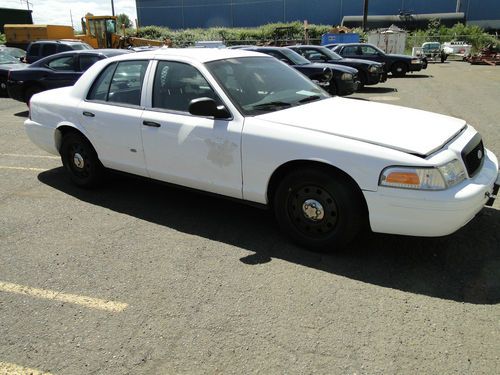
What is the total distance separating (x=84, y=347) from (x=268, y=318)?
116 cm

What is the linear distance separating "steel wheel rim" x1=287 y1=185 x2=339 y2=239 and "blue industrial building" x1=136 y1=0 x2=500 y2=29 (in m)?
61.8

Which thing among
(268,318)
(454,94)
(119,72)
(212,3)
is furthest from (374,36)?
(212,3)

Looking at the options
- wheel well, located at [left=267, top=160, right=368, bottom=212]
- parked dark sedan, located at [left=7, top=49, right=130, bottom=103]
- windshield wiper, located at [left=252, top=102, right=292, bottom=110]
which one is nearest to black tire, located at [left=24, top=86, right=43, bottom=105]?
parked dark sedan, located at [left=7, top=49, right=130, bottom=103]

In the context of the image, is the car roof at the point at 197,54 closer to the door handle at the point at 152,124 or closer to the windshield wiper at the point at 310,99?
the door handle at the point at 152,124

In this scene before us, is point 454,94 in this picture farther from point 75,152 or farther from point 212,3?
point 212,3

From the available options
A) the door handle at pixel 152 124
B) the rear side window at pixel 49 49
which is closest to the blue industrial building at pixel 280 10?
the rear side window at pixel 49 49

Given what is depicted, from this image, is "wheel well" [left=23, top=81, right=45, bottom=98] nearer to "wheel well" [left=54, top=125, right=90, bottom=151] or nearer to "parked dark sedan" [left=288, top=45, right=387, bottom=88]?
"wheel well" [left=54, top=125, right=90, bottom=151]

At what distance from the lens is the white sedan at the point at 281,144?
3312 mm

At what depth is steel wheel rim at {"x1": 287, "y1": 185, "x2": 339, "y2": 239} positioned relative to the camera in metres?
3.64

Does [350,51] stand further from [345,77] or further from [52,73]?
[52,73]

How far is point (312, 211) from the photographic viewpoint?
372cm

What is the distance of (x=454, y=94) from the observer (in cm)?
1396

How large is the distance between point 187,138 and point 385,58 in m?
17.9

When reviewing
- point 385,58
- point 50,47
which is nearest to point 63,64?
point 50,47
